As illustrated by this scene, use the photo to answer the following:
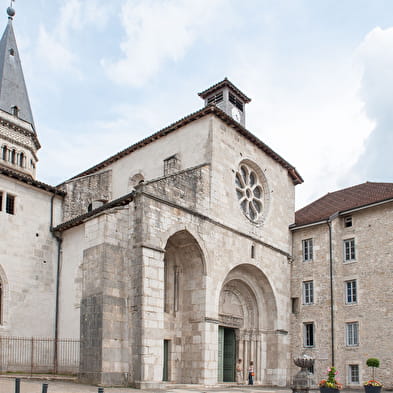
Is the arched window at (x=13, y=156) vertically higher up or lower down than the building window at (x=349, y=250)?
higher up

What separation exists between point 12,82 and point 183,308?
902 inches

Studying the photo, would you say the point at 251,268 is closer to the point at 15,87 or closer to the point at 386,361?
the point at 386,361

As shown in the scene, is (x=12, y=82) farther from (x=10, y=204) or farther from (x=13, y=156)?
(x=10, y=204)

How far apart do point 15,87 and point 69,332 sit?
21.5 m

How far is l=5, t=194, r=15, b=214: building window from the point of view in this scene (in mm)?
19609

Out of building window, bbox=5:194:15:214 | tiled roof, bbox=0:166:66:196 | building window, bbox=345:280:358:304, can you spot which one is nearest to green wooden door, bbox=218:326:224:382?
building window, bbox=345:280:358:304

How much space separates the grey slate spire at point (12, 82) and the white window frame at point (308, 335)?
22.2 meters

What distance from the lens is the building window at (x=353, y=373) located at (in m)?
21.6

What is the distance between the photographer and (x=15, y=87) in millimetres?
34719

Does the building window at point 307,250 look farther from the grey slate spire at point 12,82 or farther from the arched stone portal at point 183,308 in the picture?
the grey slate spire at point 12,82

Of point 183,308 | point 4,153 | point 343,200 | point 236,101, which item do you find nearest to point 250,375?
point 183,308

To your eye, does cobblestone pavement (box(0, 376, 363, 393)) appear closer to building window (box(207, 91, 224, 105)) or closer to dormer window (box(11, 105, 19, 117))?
building window (box(207, 91, 224, 105))

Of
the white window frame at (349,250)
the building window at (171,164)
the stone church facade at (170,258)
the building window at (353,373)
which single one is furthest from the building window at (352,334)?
the building window at (171,164)

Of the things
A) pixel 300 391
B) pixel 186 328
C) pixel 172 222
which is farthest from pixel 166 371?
pixel 300 391
